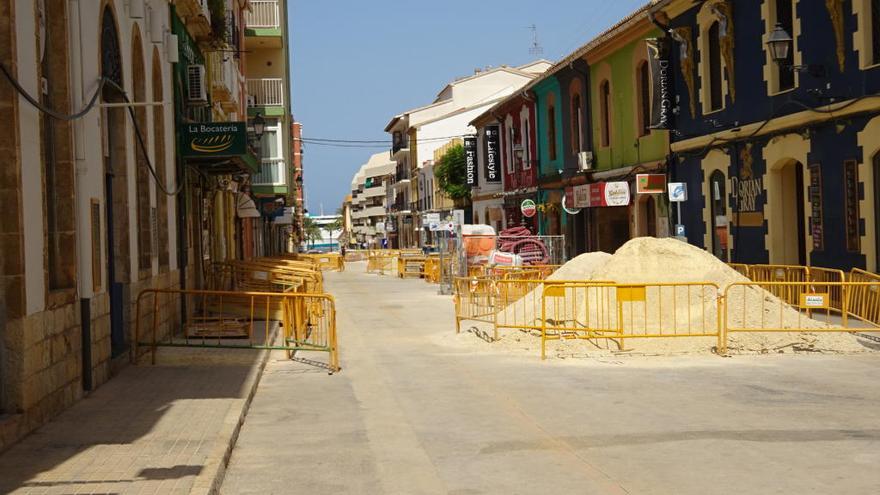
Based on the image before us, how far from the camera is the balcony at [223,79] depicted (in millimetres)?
26656

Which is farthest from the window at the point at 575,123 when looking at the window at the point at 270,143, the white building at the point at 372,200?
the white building at the point at 372,200

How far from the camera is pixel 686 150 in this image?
26562mm

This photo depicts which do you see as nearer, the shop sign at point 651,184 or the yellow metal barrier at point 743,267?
the yellow metal barrier at point 743,267

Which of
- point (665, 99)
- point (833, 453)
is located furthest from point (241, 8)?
point (833, 453)

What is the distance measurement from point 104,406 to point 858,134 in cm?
1314

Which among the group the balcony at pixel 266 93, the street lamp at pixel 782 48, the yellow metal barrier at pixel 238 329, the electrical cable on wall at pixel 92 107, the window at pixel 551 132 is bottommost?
the yellow metal barrier at pixel 238 329

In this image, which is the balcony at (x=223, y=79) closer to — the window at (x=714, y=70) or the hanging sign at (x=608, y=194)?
the hanging sign at (x=608, y=194)

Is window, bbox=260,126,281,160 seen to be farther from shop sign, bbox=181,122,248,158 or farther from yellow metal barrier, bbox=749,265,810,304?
yellow metal barrier, bbox=749,265,810,304

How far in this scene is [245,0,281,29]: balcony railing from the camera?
44.0m

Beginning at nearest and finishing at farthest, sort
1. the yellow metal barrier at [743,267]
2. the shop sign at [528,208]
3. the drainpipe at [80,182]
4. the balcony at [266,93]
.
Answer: the drainpipe at [80,182] < the yellow metal barrier at [743,267] < the shop sign at [528,208] < the balcony at [266,93]

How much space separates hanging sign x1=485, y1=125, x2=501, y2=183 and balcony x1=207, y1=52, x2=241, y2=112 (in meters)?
20.2

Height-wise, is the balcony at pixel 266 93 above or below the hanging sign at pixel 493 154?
above

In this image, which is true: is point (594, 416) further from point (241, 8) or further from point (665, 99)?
point (241, 8)

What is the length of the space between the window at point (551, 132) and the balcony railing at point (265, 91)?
10503 millimetres
